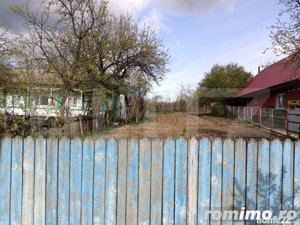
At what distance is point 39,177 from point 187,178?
5.32 ft

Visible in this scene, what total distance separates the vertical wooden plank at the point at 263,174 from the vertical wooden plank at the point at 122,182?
1.40 metres

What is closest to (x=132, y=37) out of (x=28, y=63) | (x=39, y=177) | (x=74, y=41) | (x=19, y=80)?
(x=74, y=41)

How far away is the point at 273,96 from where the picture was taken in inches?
825

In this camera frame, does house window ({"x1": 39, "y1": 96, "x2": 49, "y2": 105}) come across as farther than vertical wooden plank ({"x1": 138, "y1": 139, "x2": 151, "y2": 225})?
Yes

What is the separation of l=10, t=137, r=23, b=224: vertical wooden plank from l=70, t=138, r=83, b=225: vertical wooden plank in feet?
1.92

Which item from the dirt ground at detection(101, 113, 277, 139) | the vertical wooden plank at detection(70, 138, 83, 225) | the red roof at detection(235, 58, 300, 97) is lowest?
the dirt ground at detection(101, 113, 277, 139)

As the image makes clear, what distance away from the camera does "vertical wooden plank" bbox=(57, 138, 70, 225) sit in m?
3.00

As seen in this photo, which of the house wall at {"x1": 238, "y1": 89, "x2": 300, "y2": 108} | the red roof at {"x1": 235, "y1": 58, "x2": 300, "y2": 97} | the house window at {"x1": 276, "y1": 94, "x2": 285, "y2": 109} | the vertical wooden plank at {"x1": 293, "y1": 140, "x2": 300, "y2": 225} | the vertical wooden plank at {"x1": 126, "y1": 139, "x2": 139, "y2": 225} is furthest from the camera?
the house window at {"x1": 276, "y1": 94, "x2": 285, "y2": 109}

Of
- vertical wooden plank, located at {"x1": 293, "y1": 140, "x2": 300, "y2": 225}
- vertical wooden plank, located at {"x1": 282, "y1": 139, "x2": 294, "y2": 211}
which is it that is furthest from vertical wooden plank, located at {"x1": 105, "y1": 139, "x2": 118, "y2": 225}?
vertical wooden plank, located at {"x1": 293, "y1": 140, "x2": 300, "y2": 225}

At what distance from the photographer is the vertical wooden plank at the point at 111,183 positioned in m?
2.95

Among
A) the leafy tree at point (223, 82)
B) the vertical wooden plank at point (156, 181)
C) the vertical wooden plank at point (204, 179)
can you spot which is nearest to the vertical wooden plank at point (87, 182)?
the vertical wooden plank at point (156, 181)

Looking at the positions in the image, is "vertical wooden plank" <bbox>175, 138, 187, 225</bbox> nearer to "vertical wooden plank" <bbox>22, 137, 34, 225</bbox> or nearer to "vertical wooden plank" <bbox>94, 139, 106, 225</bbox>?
"vertical wooden plank" <bbox>94, 139, 106, 225</bbox>

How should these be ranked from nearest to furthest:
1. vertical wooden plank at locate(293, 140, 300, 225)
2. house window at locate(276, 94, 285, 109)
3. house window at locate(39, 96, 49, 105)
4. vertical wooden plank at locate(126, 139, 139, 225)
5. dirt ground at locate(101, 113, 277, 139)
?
vertical wooden plank at locate(293, 140, 300, 225)
vertical wooden plank at locate(126, 139, 139, 225)
house window at locate(39, 96, 49, 105)
dirt ground at locate(101, 113, 277, 139)
house window at locate(276, 94, 285, 109)
